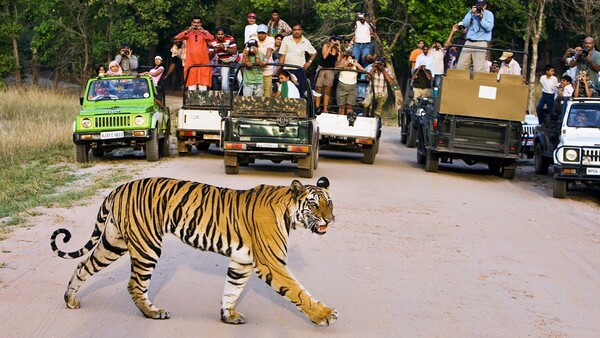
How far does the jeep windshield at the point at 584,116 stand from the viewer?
1811cm

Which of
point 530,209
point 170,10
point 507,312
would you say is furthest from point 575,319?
point 170,10

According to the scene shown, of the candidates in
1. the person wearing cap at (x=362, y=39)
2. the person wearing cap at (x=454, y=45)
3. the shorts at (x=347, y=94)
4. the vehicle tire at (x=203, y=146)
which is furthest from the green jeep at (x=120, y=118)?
the person wearing cap at (x=362, y=39)

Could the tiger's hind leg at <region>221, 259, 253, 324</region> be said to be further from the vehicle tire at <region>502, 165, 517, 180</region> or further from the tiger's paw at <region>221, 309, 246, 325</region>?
the vehicle tire at <region>502, 165, 517, 180</region>

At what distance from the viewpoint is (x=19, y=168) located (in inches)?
717

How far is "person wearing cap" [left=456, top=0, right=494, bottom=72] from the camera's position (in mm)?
20438

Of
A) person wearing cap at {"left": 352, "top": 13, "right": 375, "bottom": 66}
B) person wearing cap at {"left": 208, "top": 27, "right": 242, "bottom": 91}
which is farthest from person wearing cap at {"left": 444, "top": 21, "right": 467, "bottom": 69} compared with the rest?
person wearing cap at {"left": 208, "top": 27, "right": 242, "bottom": 91}

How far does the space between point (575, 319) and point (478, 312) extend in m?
0.84

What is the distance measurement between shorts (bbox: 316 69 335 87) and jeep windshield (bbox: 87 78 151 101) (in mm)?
3611

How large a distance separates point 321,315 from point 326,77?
14044mm

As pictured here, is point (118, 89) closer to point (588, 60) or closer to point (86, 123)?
point (86, 123)

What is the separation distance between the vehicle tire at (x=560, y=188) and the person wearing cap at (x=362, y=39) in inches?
332

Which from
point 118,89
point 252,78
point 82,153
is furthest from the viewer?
point 118,89

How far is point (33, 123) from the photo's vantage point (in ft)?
85.3

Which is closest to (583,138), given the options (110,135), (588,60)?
(588,60)
